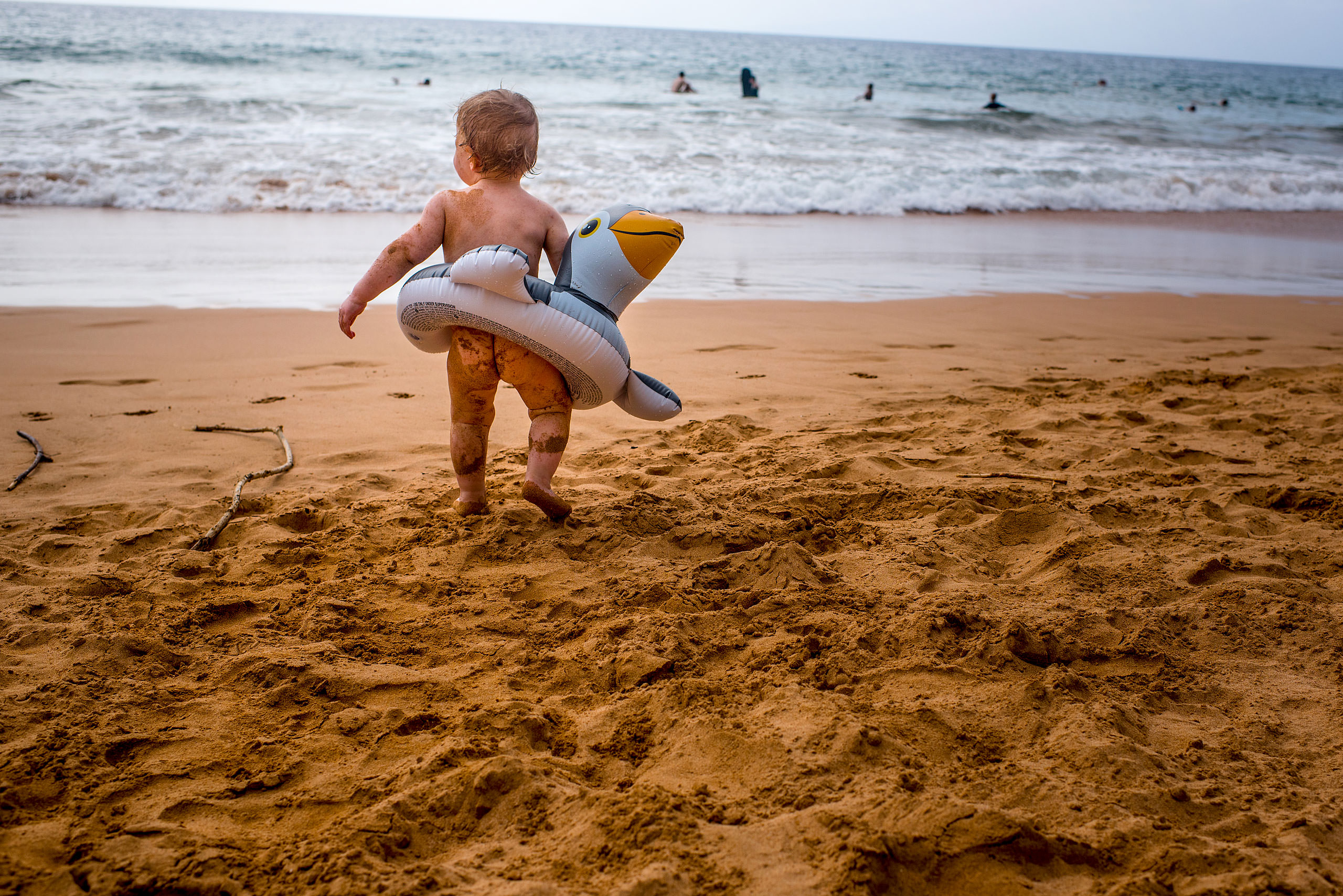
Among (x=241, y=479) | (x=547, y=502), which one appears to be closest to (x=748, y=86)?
(x=241, y=479)

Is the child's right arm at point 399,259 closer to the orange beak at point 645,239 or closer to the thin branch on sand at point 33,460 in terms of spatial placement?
the orange beak at point 645,239

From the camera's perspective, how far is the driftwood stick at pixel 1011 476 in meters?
3.34

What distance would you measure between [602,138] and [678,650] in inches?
556

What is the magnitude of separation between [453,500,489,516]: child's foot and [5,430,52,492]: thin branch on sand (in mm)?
1583

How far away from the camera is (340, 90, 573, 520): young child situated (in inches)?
108

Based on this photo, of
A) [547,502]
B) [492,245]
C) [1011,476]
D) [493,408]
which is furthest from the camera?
[1011,476]

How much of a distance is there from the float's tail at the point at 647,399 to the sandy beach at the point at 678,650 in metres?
0.34

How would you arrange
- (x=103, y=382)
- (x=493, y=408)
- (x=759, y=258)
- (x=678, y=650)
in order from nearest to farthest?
(x=678, y=650) < (x=493, y=408) < (x=103, y=382) < (x=759, y=258)

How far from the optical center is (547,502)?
113 inches

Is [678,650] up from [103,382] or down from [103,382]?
down

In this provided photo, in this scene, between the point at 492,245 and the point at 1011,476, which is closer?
the point at 492,245

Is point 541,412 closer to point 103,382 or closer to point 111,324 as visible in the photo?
point 103,382

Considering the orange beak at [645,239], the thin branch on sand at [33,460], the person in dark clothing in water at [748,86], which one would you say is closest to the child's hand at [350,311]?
the orange beak at [645,239]

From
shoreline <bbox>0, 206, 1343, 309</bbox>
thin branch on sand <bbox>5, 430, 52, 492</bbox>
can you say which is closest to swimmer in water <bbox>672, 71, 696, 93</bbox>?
shoreline <bbox>0, 206, 1343, 309</bbox>
